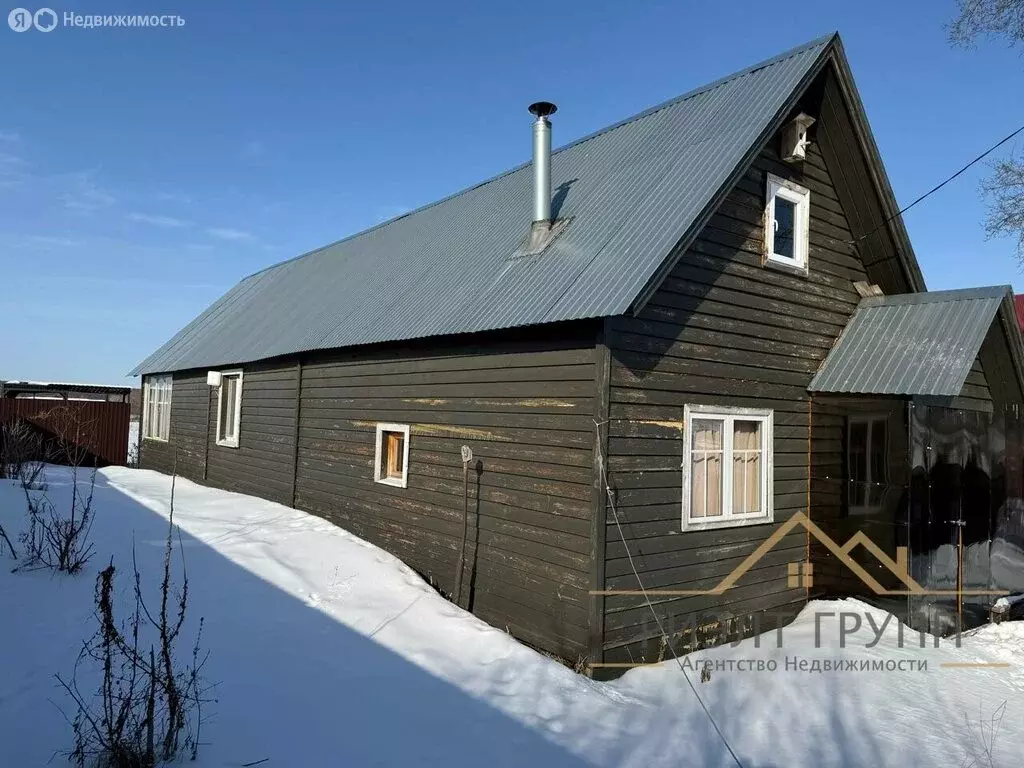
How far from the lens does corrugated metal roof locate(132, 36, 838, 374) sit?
24.1ft

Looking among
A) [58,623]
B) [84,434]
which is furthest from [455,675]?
[84,434]

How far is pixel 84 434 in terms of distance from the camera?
2034cm

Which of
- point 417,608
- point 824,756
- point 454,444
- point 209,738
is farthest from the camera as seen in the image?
point 454,444

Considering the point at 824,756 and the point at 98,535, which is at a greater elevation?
the point at 98,535

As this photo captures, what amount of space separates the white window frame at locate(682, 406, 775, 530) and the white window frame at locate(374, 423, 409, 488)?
3.76 m

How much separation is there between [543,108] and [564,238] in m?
1.87


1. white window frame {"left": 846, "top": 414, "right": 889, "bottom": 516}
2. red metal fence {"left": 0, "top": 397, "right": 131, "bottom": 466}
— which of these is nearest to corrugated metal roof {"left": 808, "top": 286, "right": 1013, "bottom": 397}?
white window frame {"left": 846, "top": 414, "right": 889, "bottom": 516}

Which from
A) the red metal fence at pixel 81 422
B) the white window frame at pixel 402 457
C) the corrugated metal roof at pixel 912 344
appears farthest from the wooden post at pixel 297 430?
the red metal fence at pixel 81 422

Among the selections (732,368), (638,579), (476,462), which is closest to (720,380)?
(732,368)

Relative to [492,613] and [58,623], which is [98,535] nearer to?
[58,623]

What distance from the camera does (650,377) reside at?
720 cm

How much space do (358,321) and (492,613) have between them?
5.18 metres

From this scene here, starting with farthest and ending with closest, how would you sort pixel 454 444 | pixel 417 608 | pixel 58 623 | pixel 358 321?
pixel 358 321
pixel 454 444
pixel 417 608
pixel 58 623

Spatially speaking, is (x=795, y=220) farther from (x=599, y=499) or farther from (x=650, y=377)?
(x=599, y=499)
